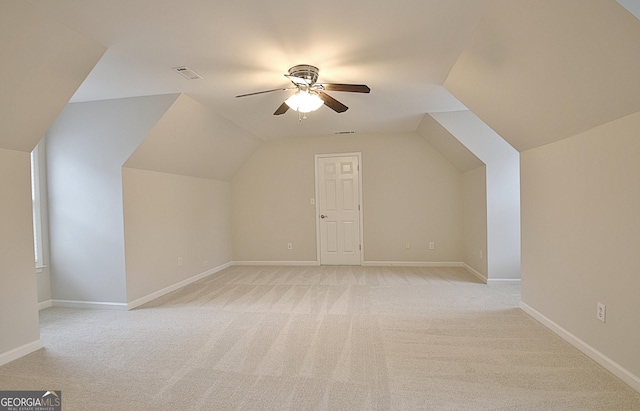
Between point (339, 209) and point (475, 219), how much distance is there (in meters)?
2.32

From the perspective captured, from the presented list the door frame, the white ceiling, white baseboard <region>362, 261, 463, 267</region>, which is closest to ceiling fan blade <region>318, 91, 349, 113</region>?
the white ceiling

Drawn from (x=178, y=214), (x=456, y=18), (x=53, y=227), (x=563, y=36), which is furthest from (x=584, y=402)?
(x=53, y=227)

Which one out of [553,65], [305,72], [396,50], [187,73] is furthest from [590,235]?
[187,73]

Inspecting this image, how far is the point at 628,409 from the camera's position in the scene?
6.03 feet

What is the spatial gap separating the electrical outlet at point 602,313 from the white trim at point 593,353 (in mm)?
250

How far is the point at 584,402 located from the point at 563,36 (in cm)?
212

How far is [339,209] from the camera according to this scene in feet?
20.1

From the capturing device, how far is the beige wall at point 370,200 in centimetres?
582

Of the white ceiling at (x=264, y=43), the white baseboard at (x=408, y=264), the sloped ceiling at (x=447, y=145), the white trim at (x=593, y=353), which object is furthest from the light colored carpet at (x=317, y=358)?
the white ceiling at (x=264, y=43)

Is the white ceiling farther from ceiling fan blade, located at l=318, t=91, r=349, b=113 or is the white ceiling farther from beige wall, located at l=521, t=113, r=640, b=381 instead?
beige wall, located at l=521, t=113, r=640, b=381

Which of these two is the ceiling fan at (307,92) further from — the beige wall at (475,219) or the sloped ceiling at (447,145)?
the beige wall at (475,219)

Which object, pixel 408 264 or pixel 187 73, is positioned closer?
pixel 187 73

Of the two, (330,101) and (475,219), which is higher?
(330,101)

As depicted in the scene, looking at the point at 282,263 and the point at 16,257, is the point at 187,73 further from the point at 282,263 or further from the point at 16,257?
the point at 282,263
